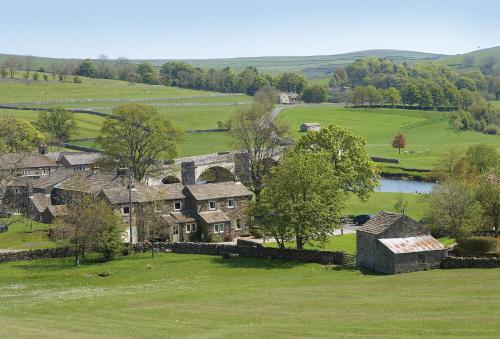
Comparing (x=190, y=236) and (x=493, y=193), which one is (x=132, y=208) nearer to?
(x=190, y=236)

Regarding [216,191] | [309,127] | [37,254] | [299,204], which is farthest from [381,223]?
[309,127]

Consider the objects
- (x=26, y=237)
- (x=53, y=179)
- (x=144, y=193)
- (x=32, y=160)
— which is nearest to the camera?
(x=26, y=237)

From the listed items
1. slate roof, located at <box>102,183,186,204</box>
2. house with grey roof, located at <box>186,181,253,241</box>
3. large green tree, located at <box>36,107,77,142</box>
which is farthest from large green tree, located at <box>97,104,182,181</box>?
large green tree, located at <box>36,107,77,142</box>

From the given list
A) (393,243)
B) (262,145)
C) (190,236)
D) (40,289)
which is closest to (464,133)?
(262,145)

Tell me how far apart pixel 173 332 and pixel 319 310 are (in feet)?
28.5

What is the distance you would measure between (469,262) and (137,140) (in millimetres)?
51761

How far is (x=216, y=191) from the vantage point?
79688mm

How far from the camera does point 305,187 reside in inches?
2458

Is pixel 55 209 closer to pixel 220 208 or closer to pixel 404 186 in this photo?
pixel 220 208

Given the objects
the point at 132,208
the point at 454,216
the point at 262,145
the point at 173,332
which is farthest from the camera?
the point at 262,145

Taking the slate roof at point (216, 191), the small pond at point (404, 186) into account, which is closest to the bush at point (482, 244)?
the slate roof at point (216, 191)

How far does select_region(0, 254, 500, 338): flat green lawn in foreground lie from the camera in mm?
34406

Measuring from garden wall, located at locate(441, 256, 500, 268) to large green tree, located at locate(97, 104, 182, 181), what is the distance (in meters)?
47.5

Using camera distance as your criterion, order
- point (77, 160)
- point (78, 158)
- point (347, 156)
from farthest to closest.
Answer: point (78, 158), point (77, 160), point (347, 156)
